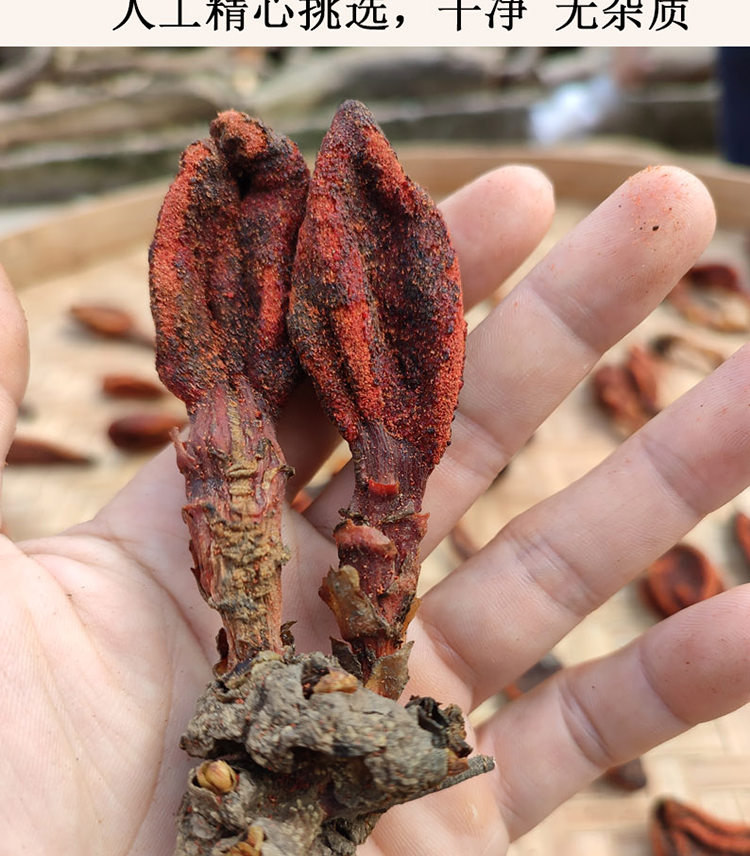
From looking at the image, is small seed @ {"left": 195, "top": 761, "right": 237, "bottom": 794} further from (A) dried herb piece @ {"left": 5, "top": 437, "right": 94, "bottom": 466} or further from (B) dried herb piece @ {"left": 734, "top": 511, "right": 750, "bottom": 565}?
(B) dried herb piece @ {"left": 734, "top": 511, "right": 750, "bottom": 565}

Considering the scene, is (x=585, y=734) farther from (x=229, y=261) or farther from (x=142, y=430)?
(x=142, y=430)

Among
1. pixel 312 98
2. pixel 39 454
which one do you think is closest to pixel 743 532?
pixel 39 454

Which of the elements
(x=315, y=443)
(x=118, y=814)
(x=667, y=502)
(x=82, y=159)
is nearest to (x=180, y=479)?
(x=315, y=443)

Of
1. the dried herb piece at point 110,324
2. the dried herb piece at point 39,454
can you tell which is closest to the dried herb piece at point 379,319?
the dried herb piece at point 39,454

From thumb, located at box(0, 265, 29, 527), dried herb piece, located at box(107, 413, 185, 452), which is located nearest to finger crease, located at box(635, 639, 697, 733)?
thumb, located at box(0, 265, 29, 527)

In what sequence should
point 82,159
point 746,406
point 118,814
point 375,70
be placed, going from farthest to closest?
point 375,70 < point 82,159 < point 746,406 < point 118,814

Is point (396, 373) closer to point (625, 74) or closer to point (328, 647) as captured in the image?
point (328, 647)
